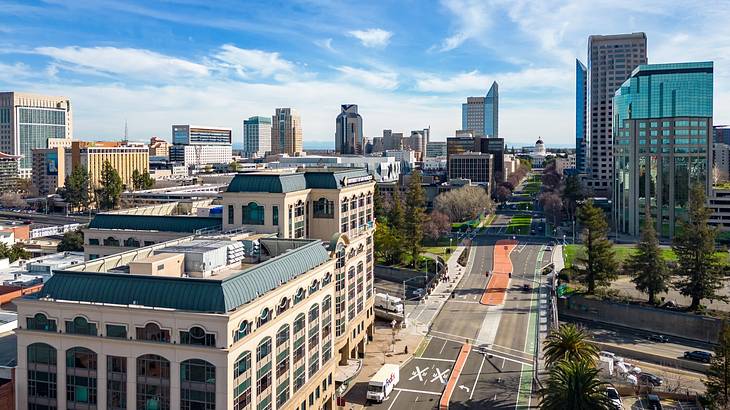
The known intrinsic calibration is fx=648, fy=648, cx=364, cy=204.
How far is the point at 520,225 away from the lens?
147 m

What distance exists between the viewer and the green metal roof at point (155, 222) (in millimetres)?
59625

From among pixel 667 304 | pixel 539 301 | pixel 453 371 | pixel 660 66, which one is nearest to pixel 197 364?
pixel 453 371

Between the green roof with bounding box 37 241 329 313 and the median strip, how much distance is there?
21297mm

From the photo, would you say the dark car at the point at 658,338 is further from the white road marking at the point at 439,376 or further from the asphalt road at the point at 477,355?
the white road marking at the point at 439,376

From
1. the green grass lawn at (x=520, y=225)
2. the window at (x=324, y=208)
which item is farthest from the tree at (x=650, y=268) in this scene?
the green grass lawn at (x=520, y=225)

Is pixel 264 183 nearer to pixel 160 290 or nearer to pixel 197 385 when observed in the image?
pixel 160 290

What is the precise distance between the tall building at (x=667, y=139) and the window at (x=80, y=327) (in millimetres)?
110326

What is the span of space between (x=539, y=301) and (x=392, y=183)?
96.6 metres

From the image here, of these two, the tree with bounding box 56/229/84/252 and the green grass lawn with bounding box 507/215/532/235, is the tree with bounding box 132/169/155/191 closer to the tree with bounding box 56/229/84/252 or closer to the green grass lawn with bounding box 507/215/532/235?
the tree with bounding box 56/229/84/252

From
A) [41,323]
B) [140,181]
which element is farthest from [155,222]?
[140,181]

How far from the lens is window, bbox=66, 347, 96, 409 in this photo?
110ft

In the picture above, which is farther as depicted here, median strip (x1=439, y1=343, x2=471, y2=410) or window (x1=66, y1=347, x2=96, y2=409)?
median strip (x1=439, y1=343, x2=471, y2=410)

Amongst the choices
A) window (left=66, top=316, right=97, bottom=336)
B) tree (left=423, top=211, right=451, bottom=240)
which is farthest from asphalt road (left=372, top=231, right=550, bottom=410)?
tree (left=423, top=211, right=451, bottom=240)

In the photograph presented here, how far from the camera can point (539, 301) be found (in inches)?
3179
